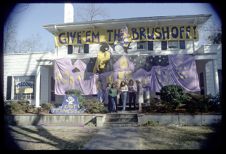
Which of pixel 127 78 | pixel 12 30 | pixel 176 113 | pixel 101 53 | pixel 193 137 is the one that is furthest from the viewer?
pixel 12 30

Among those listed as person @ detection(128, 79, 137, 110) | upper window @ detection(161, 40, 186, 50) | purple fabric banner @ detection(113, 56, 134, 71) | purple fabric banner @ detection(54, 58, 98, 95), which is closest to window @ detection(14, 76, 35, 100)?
purple fabric banner @ detection(54, 58, 98, 95)

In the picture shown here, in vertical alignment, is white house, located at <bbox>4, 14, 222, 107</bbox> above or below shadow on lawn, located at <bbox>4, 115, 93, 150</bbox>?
above

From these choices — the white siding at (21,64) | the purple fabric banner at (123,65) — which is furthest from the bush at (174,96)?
the white siding at (21,64)

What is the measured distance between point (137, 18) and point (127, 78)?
429cm

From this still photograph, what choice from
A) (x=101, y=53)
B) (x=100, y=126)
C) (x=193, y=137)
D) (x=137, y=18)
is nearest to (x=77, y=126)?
(x=100, y=126)

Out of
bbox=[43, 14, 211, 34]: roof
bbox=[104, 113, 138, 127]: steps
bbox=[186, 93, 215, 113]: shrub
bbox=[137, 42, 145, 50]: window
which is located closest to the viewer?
bbox=[104, 113, 138, 127]: steps

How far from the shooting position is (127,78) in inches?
607

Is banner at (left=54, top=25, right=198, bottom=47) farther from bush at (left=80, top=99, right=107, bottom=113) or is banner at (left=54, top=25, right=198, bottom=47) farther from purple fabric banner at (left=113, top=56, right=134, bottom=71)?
bush at (left=80, top=99, right=107, bottom=113)

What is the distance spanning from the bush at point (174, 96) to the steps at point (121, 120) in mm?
1881

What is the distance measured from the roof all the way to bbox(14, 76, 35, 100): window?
4158 mm

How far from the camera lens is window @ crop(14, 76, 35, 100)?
58.3 feet

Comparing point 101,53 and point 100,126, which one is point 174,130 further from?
point 101,53

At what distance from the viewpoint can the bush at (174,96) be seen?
11812 millimetres

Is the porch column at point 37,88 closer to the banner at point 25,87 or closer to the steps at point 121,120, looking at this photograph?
the banner at point 25,87
